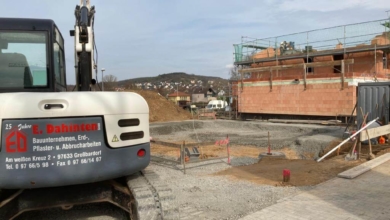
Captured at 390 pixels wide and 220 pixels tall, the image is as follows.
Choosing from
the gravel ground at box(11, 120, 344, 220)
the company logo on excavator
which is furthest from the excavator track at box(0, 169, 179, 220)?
the company logo on excavator

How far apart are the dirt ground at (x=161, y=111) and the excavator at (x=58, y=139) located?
89.4 feet

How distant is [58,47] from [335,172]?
703 centimetres

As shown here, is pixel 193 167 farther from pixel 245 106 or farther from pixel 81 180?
pixel 245 106

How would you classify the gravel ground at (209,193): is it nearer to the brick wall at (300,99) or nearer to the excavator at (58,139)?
the excavator at (58,139)

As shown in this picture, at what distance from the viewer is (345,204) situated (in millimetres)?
5895

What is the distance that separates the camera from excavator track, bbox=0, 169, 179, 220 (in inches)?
163

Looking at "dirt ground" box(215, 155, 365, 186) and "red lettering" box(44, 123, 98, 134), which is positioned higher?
"red lettering" box(44, 123, 98, 134)

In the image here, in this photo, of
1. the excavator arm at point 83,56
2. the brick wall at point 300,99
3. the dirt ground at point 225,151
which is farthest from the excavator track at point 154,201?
the brick wall at point 300,99

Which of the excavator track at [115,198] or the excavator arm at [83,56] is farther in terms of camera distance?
the excavator arm at [83,56]

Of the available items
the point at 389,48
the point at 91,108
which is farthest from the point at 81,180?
the point at 389,48

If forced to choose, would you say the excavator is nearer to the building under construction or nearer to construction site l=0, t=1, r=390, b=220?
construction site l=0, t=1, r=390, b=220

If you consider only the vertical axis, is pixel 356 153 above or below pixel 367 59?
below

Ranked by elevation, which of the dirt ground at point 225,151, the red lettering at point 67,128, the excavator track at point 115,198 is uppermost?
the red lettering at point 67,128

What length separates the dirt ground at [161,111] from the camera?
33406 millimetres
